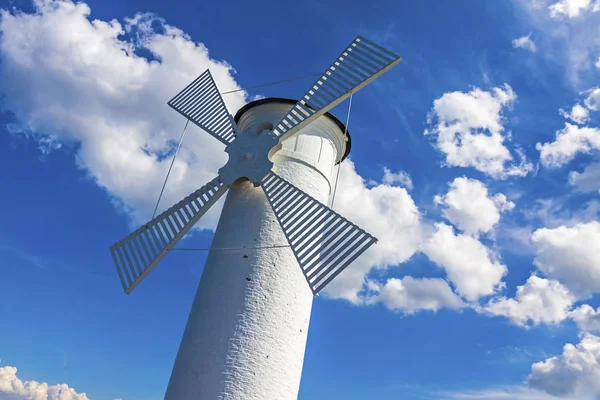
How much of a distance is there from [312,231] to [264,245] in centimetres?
76

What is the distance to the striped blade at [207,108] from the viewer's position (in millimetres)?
7352

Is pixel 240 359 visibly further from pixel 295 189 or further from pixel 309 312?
pixel 295 189

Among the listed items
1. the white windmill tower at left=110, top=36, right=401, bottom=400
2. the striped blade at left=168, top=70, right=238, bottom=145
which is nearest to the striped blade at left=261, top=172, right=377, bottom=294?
the white windmill tower at left=110, top=36, right=401, bottom=400

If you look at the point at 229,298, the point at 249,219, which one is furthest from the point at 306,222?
the point at 229,298

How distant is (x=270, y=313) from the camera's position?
5.66m

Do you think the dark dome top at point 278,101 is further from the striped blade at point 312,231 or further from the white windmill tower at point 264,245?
the striped blade at point 312,231

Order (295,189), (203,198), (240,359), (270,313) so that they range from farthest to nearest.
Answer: (203,198) → (295,189) → (270,313) → (240,359)

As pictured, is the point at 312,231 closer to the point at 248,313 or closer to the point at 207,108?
the point at 248,313

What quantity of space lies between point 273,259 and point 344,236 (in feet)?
3.66

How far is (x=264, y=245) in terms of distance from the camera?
6.05 metres

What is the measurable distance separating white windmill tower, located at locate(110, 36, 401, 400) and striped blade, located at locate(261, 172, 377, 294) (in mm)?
14

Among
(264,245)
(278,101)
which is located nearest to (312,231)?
(264,245)

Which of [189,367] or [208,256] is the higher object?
[208,256]

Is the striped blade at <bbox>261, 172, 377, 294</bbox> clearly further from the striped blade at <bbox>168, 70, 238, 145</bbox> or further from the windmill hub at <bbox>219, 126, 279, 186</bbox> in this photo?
the striped blade at <bbox>168, 70, 238, 145</bbox>
